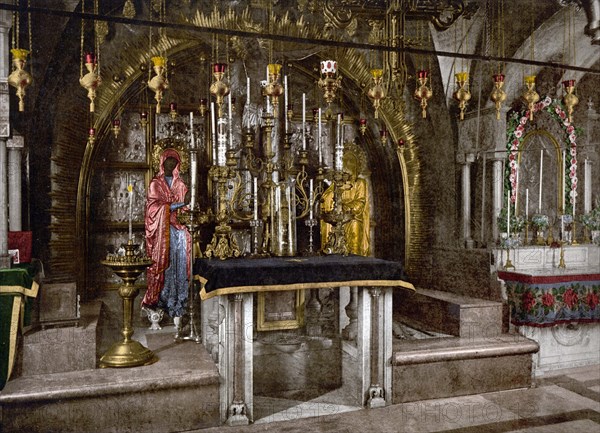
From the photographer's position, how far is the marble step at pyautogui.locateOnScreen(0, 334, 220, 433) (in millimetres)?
5283

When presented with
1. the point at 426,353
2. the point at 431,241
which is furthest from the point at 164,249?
the point at 431,241

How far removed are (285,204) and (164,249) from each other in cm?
180

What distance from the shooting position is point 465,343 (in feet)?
23.4

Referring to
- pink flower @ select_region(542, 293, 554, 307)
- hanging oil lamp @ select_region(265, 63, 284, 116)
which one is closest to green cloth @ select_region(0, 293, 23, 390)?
hanging oil lamp @ select_region(265, 63, 284, 116)

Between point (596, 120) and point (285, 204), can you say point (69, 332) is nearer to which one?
point (285, 204)

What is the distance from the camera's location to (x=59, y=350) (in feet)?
19.1

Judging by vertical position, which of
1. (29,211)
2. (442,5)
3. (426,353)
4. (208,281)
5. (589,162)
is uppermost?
(442,5)

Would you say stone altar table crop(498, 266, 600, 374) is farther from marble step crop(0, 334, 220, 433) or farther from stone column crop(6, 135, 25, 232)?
stone column crop(6, 135, 25, 232)

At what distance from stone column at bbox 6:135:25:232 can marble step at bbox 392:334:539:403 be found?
4659 millimetres

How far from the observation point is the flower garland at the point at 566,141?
916cm

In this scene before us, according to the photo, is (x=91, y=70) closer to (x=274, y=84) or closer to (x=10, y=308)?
(x=274, y=84)

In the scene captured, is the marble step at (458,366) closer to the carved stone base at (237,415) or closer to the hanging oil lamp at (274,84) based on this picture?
the carved stone base at (237,415)

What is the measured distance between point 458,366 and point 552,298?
1924 mm

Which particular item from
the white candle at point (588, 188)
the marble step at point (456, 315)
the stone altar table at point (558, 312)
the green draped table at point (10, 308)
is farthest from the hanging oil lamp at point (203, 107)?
the white candle at point (588, 188)
